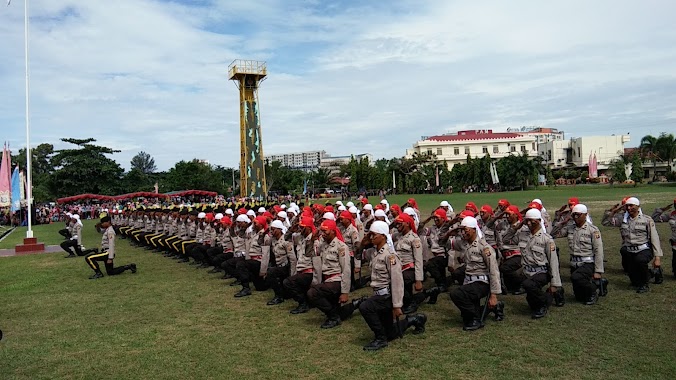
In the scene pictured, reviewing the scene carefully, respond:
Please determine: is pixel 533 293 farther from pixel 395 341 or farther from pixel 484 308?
pixel 395 341

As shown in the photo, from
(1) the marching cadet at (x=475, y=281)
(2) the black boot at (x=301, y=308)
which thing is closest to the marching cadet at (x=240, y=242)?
(2) the black boot at (x=301, y=308)

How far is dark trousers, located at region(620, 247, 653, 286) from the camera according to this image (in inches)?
364

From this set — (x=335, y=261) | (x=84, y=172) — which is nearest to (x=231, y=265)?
(x=335, y=261)

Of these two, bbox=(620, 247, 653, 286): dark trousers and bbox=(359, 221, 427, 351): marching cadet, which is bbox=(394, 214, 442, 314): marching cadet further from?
bbox=(620, 247, 653, 286): dark trousers

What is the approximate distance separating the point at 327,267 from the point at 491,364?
3021 mm

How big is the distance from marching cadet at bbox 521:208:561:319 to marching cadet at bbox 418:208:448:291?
2.25 metres

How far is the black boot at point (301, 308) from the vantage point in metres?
9.14

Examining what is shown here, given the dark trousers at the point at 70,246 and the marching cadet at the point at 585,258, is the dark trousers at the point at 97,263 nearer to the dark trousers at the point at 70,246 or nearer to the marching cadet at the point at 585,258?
the dark trousers at the point at 70,246

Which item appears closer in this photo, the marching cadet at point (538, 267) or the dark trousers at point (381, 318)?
the dark trousers at point (381, 318)

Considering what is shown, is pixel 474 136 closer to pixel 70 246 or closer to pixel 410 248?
pixel 70 246

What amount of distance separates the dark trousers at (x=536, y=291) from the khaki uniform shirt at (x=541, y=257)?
0.13 meters

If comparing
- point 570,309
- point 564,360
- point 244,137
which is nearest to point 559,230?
point 570,309

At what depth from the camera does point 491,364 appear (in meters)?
6.11

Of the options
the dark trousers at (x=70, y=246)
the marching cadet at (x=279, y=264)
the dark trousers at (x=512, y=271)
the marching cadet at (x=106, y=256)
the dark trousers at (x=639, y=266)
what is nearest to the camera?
the dark trousers at (x=639, y=266)
